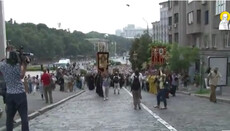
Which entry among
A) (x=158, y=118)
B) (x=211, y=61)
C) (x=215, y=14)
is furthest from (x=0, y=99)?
(x=215, y=14)

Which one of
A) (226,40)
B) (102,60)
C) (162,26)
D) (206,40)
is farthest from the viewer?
(162,26)

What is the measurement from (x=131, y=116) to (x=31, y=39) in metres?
78.5

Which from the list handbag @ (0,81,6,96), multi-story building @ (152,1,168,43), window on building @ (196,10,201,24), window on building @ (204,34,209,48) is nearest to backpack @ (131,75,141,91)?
handbag @ (0,81,6,96)

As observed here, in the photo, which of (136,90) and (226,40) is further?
(226,40)

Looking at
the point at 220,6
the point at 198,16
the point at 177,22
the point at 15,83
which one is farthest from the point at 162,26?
the point at 15,83

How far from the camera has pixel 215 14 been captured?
122 ft

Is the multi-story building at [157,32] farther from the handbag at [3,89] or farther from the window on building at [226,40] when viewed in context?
the handbag at [3,89]

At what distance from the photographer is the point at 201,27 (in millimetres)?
44375

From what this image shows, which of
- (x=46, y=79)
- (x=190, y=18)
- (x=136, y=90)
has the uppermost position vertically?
Result: (x=190, y=18)

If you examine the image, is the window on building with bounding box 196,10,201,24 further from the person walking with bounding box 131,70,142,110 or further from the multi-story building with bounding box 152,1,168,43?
the multi-story building with bounding box 152,1,168,43

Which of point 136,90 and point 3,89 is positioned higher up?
point 3,89

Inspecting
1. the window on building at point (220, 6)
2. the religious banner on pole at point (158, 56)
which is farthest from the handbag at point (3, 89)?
the religious banner on pole at point (158, 56)

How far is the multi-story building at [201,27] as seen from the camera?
36.2m

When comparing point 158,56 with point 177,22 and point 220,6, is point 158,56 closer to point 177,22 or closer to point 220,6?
point 220,6
